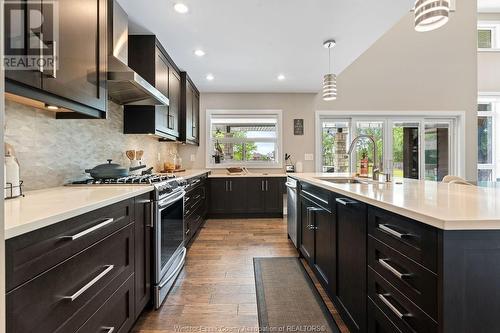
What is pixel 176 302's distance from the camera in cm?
201

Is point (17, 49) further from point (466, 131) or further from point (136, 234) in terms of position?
point (466, 131)

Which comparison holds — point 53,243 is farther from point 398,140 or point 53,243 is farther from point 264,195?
point 398,140

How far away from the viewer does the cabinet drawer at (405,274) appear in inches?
34.7

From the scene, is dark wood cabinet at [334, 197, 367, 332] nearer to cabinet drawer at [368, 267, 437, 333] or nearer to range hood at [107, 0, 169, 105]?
cabinet drawer at [368, 267, 437, 333]

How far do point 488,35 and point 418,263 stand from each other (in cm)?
795

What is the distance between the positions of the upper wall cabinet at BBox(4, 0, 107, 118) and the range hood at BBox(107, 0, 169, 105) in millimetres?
105

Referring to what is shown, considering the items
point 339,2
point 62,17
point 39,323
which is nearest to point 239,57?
point 339,2

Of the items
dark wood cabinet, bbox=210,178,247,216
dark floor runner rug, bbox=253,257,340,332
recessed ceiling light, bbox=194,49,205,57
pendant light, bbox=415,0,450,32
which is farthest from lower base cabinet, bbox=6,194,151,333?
dark wood cabinet, bbox=210,178,247,216

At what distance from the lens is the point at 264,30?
279 cm

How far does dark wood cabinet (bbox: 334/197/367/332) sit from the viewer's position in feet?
Answer: 4.51

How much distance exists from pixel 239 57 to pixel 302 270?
2718 mm

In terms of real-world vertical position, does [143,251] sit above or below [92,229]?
below

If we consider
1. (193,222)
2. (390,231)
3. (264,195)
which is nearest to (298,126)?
(264,195)

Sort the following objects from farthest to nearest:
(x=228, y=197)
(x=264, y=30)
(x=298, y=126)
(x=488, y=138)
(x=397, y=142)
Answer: (x=488, y=138) → (x=397, y=142) → (x=298, y=126) → (x=228, y=197) → (x=264, y=30)
